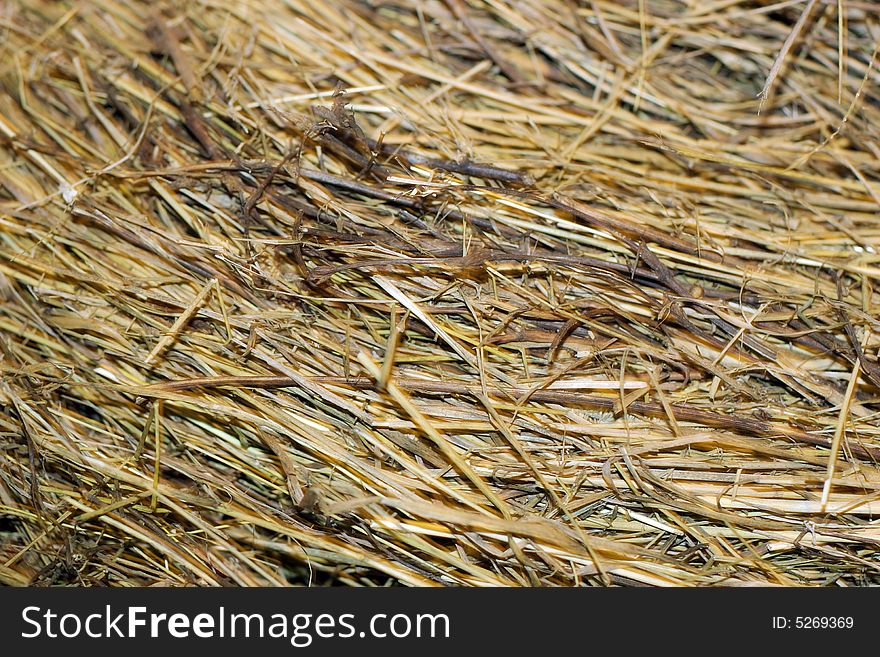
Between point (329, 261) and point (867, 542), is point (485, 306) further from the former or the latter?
point (867, 542)

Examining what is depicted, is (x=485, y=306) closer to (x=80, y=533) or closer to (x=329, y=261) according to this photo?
(x=329, y=261)

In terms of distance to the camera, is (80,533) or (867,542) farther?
(80,533)

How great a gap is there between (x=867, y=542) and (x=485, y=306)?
63 cm

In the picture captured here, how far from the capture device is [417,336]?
1172 mm

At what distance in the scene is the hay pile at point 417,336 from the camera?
1060 mm

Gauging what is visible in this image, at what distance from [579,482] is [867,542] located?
402 millimetres

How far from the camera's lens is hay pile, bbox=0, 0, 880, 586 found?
1.06 meters

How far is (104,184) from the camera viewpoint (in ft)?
4.19

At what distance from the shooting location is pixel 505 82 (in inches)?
58.0
